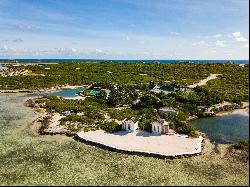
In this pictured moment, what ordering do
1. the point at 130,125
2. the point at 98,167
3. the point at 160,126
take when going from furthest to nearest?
the point at 130,125 < the point at 160,126 < the point at 98,167

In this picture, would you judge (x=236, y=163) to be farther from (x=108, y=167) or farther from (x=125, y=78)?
(x=125, y=78)

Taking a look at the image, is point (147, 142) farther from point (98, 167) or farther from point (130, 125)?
point (98, 167)

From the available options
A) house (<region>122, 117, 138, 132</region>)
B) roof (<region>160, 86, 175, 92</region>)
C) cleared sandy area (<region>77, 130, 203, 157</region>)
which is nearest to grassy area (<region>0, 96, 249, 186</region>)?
cleared sandy area (<region>77, 130, 203, 157</region>)

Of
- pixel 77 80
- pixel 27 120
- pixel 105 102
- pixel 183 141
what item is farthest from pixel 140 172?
pixel 77 80

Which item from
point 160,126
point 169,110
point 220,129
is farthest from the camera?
point 169,110

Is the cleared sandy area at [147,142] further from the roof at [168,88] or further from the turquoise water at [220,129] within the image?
the roof at [168,88]

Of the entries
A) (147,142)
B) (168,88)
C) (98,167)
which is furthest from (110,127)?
(168,88)

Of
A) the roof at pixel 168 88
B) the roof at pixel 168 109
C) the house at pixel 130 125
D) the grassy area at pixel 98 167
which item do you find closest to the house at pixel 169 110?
the roof at pixel 168 109
